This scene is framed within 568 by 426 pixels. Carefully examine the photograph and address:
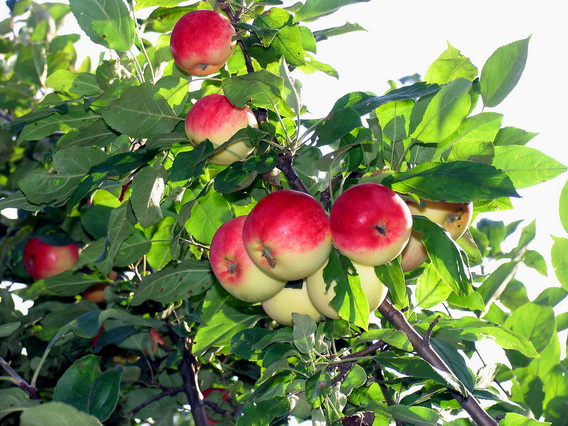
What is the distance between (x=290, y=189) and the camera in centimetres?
139

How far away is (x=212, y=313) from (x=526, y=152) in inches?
33.9

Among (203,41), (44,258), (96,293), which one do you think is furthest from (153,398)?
(203,41)

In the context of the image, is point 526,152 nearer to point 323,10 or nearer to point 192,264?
point 323,10

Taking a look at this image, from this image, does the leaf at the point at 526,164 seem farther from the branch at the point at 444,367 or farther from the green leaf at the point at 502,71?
the branch at the point at 444,367

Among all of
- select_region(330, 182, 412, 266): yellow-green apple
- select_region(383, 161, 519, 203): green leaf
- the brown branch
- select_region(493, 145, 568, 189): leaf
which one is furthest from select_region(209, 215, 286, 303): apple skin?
the brown branch

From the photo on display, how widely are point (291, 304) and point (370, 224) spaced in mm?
350

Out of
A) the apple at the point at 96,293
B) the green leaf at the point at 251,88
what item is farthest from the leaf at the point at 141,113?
the apple at the point at 96,293

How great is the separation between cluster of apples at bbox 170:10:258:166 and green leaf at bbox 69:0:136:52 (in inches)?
6.6

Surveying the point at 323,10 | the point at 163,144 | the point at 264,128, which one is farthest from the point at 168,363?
the point at 323,10

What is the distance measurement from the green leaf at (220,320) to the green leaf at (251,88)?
1.86 feet

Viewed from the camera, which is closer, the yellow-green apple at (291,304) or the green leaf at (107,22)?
the yellow-green apple at (291,304)

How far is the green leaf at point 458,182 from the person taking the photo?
1.17 m

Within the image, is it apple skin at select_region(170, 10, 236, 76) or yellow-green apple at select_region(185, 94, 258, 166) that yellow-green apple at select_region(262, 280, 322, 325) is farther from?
apple skin at select_region(170, 10, 236, 76)

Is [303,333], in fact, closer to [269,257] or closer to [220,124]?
[269,257]
